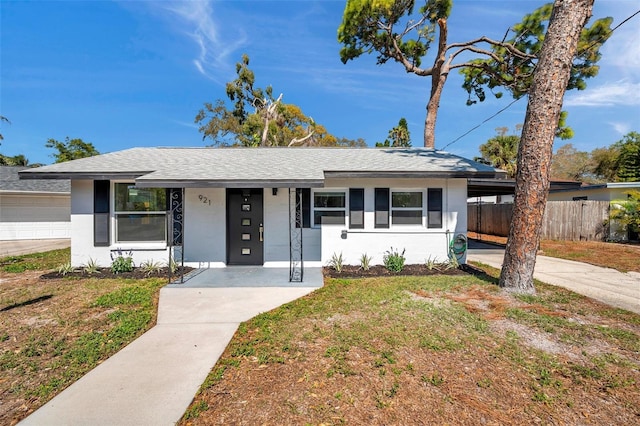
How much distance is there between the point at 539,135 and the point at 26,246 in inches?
790

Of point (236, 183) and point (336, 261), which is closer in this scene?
point (236, 183)

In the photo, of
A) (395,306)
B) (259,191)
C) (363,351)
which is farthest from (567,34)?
(259,191)

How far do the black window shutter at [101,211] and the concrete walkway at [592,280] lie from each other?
11308mm

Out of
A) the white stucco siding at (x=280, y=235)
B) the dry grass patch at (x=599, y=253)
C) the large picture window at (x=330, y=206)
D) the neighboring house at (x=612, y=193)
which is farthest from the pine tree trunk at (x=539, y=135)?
the neighboring house at (x=612, y=193)

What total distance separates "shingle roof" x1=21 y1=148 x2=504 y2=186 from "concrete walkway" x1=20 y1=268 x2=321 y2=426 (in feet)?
9.33

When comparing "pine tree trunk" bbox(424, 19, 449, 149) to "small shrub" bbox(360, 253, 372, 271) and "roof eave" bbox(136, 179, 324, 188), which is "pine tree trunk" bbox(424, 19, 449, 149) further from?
"roof eave" bbox(136, 179, 324, 188)

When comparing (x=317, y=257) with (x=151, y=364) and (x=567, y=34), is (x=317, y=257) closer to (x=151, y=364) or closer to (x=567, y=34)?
(x=151, y=364)

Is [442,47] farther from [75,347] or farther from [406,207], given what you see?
[75,347]

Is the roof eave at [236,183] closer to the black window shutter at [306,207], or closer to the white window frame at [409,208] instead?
the black window shutter at [306,207]

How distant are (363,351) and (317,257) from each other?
4746mm

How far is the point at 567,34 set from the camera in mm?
5422

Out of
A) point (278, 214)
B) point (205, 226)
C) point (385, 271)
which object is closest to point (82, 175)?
point (205, 226)

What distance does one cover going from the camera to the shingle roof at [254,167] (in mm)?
6695

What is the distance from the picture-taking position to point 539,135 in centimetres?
559
